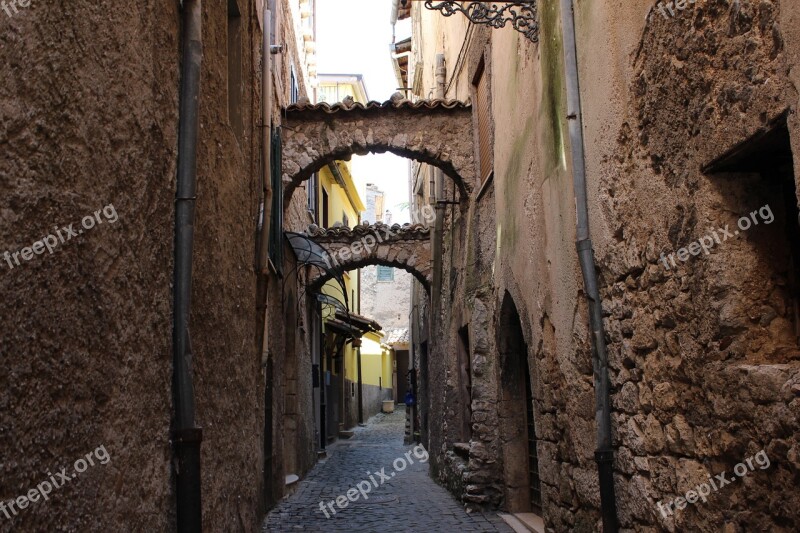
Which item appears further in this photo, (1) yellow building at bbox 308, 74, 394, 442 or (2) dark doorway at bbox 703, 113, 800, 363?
(1) yellow building at bbox 308, 74, 394, 442

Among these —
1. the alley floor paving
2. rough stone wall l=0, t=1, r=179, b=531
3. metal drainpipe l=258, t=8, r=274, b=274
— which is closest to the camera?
rough stone wall l=0, t=1, r=179, b=531

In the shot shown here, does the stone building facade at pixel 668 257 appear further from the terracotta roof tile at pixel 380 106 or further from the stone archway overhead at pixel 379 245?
the stone archway overhead at pixel 379 245

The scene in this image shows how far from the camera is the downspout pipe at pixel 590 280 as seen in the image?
451 centimetres

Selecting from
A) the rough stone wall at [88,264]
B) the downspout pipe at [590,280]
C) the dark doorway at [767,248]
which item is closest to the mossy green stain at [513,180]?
the downspout pipe at [590,280]

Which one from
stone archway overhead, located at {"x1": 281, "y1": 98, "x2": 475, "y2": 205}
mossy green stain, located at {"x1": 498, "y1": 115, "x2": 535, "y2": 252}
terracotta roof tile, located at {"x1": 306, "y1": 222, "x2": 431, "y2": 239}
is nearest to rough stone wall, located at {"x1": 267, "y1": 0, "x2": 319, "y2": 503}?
stone archway overhead, located at {"x1": 281, "y1": 98, "x2": 475, "y2": 205}

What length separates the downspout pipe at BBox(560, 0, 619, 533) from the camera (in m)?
4.51

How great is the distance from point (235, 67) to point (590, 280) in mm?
2820

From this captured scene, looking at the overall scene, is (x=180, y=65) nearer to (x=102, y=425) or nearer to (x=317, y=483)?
(x=102, y=425)

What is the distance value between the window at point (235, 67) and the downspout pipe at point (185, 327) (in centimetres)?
171

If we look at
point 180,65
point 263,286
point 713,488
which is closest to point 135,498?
point 180,65

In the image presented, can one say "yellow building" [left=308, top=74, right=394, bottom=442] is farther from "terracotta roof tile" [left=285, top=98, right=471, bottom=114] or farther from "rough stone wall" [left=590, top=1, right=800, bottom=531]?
"rough stone wall" [left=590, top=1, right=800, bottom=531]

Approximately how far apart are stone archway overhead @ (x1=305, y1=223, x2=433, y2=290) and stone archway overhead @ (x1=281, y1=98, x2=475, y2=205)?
207 inches

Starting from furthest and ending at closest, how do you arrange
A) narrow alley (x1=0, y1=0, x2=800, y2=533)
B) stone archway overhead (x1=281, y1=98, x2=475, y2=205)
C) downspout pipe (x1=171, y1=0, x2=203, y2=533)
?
stone archway overhead (x1=281, y1=98, x2=475, y2=205) < downspout pipe (x1=171, y1=0, x2=203, y2=533) < narrow alley (x1=0, y1=0, x2=800, y2=533)

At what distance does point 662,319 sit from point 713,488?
2.60 feet
